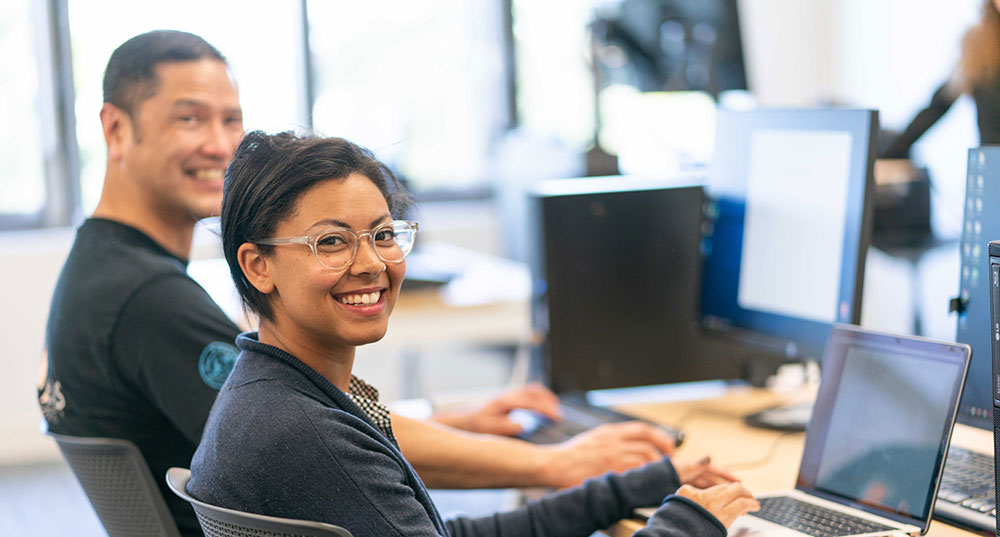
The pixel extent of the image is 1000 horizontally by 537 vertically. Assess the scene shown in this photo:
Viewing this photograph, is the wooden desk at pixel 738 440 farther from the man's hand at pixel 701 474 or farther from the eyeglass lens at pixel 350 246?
the eyeglass lens at pixel 350 246

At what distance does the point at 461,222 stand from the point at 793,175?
10.7 ft

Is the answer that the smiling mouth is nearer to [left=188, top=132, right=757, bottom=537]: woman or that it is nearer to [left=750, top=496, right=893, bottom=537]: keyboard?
[left=188, top=132, right=757, bottom=537]: woman

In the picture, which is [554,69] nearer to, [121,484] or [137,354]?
[137,354]

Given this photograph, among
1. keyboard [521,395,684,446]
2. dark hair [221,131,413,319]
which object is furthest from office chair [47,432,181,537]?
keyboard [521,395,684,446]

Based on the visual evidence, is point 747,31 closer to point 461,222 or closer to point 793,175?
point 461,222

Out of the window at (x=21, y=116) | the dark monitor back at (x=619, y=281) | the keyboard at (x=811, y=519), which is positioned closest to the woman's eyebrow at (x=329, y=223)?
the keyboard at (x=811, y=519)

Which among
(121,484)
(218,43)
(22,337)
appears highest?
(218,43)

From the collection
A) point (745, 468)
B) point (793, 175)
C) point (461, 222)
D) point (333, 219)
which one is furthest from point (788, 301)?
point (461, 222)

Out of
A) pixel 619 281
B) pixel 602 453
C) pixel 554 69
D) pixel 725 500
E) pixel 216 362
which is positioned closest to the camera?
pixel 725 500

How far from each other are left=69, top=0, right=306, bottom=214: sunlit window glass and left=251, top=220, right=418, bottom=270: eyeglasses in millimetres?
3240

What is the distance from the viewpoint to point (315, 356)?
1229mm

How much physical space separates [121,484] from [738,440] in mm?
999

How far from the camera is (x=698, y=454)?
5.69 ft

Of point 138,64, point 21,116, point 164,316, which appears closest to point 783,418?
point 164,316
